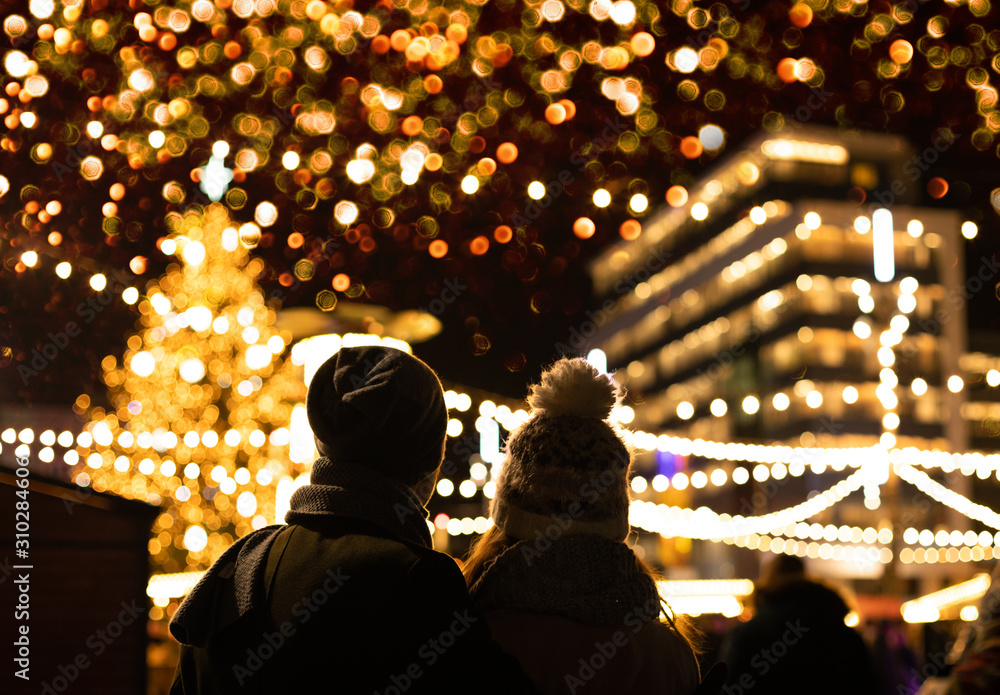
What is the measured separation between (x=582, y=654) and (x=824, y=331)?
2150 inches

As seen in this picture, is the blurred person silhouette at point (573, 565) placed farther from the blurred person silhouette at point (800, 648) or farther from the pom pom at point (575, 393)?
the blurred person silhouette at point (800, 648)

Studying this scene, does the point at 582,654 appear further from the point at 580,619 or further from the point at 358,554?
the point at 358,554

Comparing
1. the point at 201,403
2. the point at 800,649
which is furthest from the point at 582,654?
the point at 201,403

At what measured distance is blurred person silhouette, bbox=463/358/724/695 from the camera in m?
1.68

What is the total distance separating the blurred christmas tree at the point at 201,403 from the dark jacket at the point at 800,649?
11.9m

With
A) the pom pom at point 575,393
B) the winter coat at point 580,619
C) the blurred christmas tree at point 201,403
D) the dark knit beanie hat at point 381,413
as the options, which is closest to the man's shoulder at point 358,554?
the dark knit beanie hat at point 381,413

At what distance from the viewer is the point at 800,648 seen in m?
3.62

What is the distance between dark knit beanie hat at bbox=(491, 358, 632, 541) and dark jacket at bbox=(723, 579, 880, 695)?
2.02 meters

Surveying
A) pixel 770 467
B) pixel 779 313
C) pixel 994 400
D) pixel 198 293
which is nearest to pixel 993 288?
pixel 994 400

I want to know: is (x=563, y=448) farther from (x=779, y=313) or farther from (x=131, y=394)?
(x=779, y=313)

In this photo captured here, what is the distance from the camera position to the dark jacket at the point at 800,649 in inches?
138

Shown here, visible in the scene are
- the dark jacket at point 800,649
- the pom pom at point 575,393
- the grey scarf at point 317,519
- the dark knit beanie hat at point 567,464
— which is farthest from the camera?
the dark jacket at point 800,649

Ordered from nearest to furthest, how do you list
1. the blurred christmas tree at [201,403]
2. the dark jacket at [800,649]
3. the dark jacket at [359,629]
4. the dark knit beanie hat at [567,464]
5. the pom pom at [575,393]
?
the dark jacket at [359,629]
the dark knit beanie hat at [567,464]
the pom pom at [575,393]
the dark jacket at [800,649]
the blurred christmas tree at [201,403]

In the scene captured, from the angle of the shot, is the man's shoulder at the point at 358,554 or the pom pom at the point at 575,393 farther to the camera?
the pom pom at the point at 575,393
